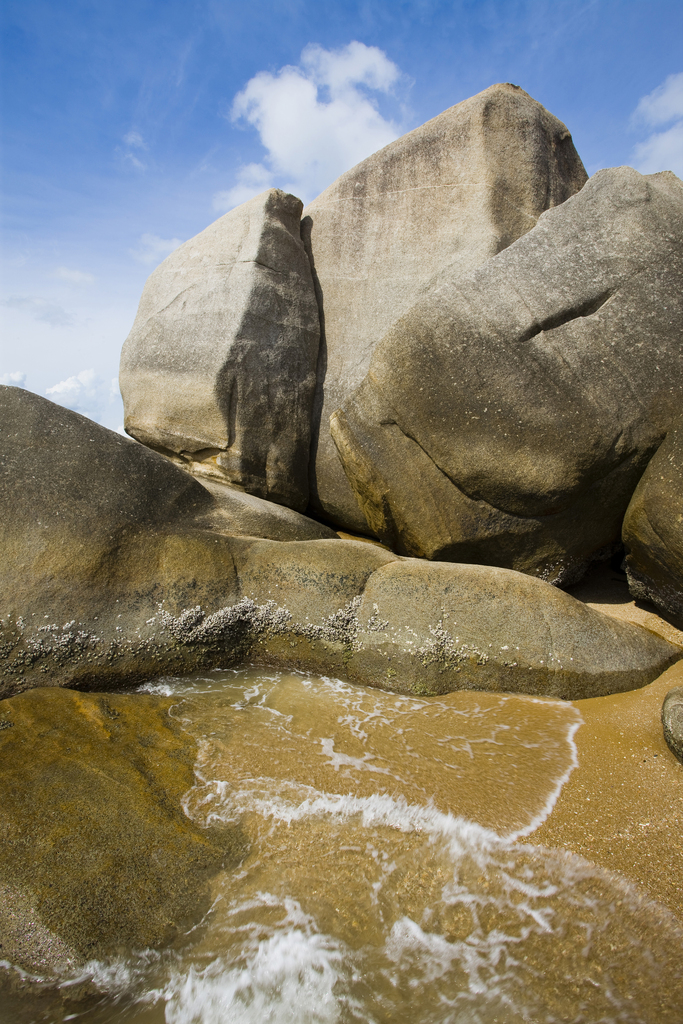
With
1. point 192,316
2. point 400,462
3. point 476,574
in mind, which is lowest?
point 476,574

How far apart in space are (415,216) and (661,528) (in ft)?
10.4

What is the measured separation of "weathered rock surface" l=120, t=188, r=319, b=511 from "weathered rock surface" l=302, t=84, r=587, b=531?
8.1 inches

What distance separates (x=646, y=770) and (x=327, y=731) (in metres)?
1.17

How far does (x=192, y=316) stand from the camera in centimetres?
502

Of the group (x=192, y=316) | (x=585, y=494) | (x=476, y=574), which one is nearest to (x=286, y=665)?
(x=476, y=574)

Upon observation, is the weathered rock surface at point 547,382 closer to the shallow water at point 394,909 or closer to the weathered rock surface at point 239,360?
the weathered rock surface at point 239,360

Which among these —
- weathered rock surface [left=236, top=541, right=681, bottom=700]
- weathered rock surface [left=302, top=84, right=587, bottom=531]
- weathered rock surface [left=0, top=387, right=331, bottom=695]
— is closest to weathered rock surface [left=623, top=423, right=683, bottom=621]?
weathered rock surface [left=236, top=541, right=681, bottom=700]

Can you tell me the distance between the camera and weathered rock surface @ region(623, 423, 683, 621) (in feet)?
10.4

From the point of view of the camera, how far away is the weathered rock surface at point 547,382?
10.9ft

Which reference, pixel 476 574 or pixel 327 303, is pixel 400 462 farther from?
pixel 327 303

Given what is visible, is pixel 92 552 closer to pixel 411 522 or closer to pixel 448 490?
pixel 411 522

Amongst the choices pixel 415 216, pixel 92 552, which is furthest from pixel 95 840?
pixel 415 216

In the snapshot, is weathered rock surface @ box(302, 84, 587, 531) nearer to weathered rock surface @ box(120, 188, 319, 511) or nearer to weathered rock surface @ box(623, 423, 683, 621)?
weathered rock surface @ box(120, 188, 319, 511)

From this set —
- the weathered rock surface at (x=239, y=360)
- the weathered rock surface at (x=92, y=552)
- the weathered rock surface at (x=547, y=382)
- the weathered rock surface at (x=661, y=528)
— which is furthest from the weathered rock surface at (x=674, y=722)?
the weathered rock surface at (x=239, y=360)
